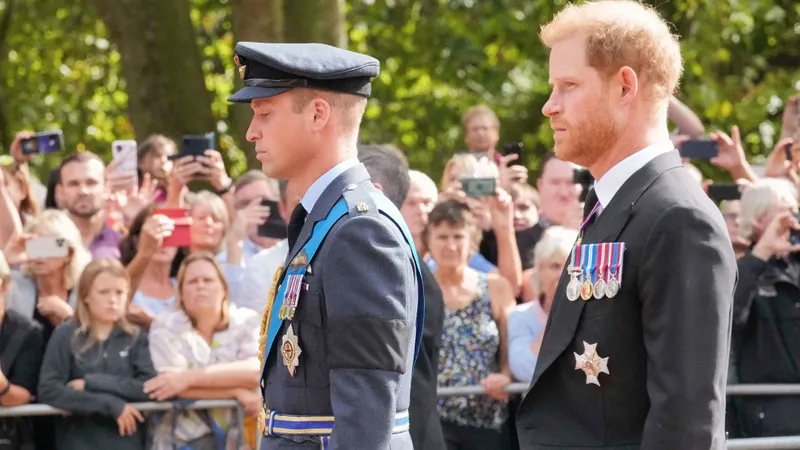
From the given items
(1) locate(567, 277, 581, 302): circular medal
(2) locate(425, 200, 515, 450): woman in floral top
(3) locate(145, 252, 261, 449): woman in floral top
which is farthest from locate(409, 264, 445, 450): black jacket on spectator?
(1) locate(567, 277, 581, 302): circular medal

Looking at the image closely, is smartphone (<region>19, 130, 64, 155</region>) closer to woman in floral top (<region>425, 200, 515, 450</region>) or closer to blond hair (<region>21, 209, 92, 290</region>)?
blond hair (<region>21, 209, 92, 290</region>)

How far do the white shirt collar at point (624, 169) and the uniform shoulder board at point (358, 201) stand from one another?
62 cm

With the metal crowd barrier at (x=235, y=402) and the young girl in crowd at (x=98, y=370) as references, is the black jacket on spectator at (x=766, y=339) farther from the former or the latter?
the young girl in crowd at (x=98, y=370)

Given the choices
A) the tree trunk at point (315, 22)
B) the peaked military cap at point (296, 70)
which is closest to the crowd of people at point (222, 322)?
the peaked military cap at point (296, 70)

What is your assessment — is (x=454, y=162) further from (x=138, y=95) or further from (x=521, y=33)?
(x=521, y=33)

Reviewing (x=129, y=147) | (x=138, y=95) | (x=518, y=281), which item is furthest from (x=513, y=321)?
(x=138, y=95)

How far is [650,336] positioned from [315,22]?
775cm

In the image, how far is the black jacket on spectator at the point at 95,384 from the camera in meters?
6.35

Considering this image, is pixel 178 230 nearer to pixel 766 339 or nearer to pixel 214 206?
pixel 214 206

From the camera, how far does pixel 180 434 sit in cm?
646

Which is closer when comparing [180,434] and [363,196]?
[363,196]

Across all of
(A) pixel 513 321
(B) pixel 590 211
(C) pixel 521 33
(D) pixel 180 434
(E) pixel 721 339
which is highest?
(C) pixel 521 33

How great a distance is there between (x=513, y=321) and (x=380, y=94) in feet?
25.2

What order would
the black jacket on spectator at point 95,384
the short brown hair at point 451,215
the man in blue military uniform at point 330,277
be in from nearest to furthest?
the man in blue military uniform at point 330,277
the black jacket on spectator at point 95,384
the short brown hair at point 451,215
